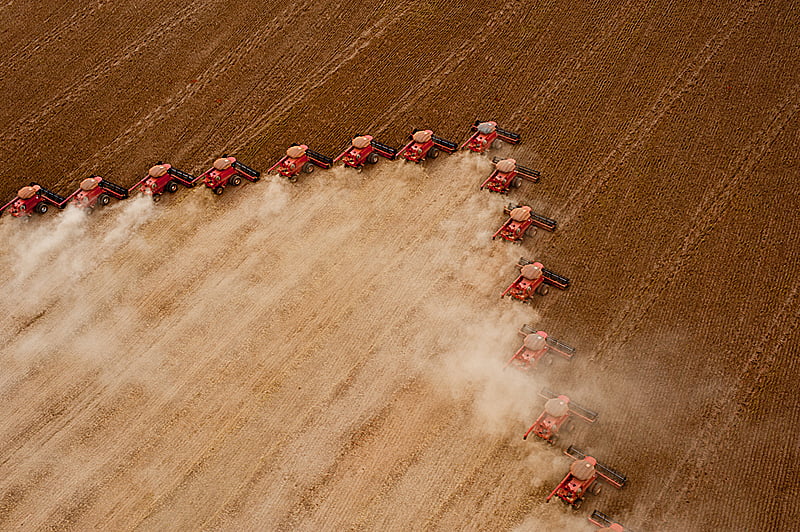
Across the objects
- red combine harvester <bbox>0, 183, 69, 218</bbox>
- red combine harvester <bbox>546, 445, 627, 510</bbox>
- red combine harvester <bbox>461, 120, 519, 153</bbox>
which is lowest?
red combine harvester <bbox>0, 183, 69, 218</bbox>

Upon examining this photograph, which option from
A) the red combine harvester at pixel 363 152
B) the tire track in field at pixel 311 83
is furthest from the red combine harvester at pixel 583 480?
the tire track in field at pixel 311 83

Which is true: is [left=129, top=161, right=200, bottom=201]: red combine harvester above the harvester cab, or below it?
above

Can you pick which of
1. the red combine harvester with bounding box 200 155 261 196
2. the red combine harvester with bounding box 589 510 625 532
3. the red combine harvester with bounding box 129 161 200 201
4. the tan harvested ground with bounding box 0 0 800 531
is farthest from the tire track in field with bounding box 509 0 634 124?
the red combine harvester with bounding box 589 510 625 532

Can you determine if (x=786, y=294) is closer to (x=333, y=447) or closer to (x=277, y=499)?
(x=333, y=447)

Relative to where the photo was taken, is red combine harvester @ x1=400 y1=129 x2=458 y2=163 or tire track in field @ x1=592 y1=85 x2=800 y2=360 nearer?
tire track in field @ x1=592 y1=85 x2=800 y2=360

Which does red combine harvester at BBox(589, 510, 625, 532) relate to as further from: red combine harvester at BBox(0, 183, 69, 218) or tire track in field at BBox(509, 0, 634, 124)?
red combine harvester at BBox(0, 183, 69, 218)

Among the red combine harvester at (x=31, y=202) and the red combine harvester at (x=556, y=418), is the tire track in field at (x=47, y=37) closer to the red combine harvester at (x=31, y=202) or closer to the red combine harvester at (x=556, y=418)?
the red combine harvester at (x=31, y=202)

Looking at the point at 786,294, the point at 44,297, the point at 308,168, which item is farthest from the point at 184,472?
the point at 786,294
